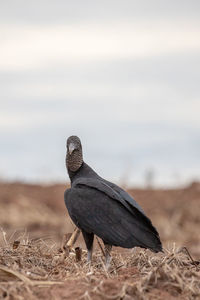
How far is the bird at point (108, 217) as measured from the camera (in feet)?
20.3

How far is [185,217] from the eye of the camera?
18.5 metres

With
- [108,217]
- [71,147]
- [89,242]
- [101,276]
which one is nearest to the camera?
[101,276]

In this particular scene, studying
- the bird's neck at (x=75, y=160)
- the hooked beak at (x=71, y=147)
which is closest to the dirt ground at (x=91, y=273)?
the bird's neck at (x=75, y=160)

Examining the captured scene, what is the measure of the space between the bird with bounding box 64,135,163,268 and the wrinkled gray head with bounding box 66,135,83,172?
0.85 ft

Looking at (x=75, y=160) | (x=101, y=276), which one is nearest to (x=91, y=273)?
(x=101, y=276)

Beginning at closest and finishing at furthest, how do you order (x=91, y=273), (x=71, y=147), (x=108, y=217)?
(x=91, y=273), (x=108, y=217), (x=71, y=147)

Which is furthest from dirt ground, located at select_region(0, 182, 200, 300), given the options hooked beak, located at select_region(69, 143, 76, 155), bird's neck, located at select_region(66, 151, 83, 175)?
hooked beak, located at select_region(69, 143, 76, 155)

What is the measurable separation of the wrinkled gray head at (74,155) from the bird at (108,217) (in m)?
0.26

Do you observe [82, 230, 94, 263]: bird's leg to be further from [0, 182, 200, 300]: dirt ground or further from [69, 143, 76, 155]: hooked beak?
[69, 143, 76, 155]: hooked beak

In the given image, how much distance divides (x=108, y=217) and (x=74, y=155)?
0.88 metres

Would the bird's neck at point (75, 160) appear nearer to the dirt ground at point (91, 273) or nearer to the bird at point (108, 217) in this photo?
the bird at point (108, 217)

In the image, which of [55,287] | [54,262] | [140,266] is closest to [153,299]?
[55,287]

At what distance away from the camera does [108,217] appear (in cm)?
634

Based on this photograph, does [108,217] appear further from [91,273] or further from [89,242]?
[91,273]
